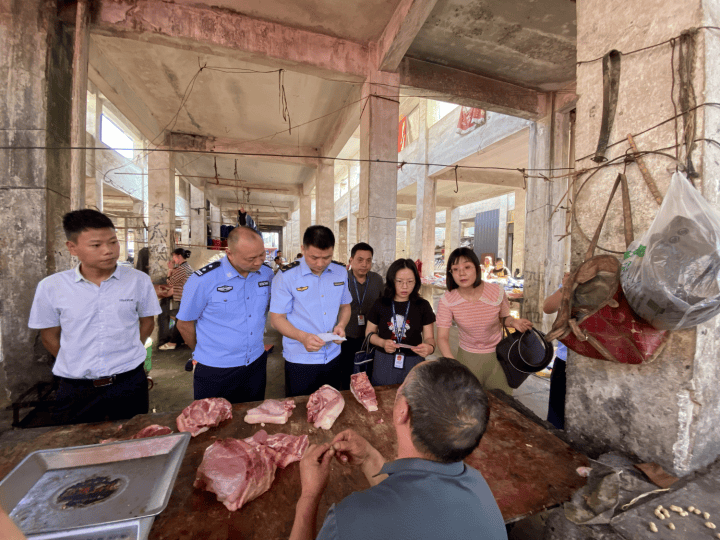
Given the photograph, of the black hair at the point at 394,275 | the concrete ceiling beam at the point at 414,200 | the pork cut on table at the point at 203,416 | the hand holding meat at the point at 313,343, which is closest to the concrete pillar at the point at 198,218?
the concrete ceiling beam at the point at 414,200

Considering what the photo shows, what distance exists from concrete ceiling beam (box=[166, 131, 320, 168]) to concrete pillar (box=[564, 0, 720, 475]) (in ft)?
25.1

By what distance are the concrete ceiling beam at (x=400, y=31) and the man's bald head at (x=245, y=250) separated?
3.70m

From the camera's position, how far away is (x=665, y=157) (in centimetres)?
171

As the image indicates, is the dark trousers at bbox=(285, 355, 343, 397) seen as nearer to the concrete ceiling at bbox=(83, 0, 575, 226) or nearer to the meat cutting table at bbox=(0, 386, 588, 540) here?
the meat cutting table at bbox=(0, 386, 588, 540)

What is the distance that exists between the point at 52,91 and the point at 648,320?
5.88 meters

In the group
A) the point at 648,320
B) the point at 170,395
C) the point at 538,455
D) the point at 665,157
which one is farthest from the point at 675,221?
the point at 170,395

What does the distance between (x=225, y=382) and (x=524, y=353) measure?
248 centimetres

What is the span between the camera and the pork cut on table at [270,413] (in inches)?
79.7

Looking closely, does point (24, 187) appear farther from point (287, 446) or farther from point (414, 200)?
point (414, 200)

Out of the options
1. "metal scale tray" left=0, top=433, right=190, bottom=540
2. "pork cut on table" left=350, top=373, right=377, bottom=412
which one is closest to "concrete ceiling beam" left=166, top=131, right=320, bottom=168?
"pork cut on table" left=350, top=373, right=377, bottom=412

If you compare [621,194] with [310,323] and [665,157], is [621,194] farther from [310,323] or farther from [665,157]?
[310,323]

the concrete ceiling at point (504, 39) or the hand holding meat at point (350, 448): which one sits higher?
the concrete ceiling at point (504, 39)

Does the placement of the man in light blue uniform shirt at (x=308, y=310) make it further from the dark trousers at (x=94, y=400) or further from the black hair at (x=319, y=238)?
the dark trousers at (x=94, y=400)

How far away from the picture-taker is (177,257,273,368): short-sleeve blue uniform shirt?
104 inches
